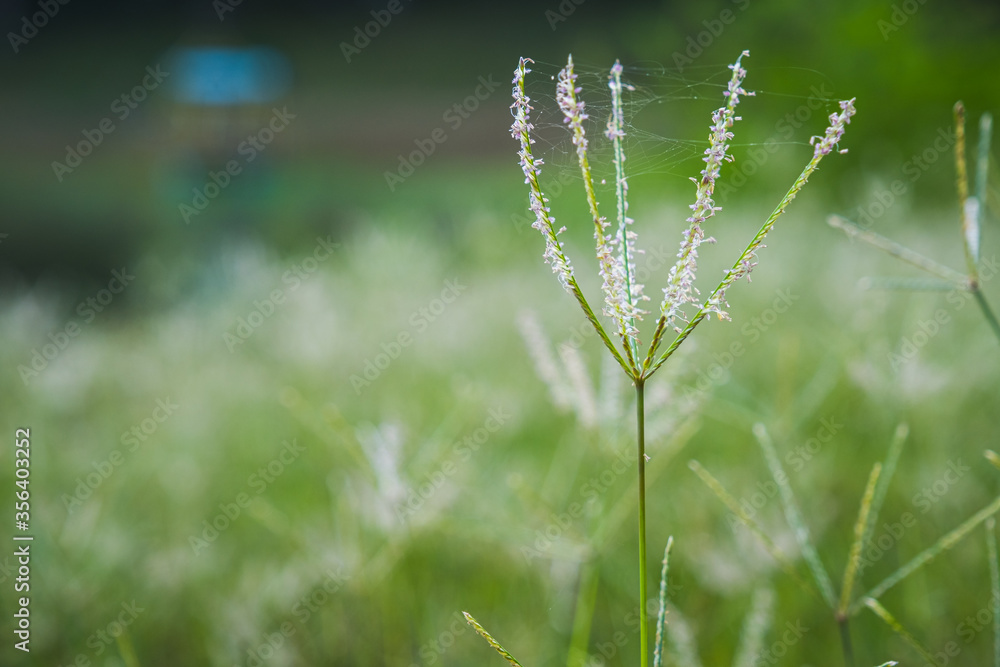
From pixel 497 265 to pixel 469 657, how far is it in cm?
294

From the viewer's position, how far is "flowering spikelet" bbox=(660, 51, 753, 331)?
44 cm


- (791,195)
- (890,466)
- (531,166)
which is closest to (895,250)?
(890,466)

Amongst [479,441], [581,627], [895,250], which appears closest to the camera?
[895,250]

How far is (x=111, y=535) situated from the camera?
1462 millimetres

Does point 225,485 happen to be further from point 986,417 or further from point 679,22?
point 679,22

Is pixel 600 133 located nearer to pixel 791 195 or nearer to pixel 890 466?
pixel 791 195

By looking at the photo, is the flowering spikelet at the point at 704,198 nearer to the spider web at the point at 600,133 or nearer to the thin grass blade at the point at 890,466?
the spider web at the point at 600,133

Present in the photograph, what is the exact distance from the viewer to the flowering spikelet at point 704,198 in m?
0.44

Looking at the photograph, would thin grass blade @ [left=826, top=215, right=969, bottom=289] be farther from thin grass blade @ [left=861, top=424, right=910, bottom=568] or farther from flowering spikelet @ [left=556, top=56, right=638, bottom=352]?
flowering spikelet @ [left=556, top=56, right=638, bottom=352]

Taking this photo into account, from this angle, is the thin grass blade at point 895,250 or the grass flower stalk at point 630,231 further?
the thin grass blade at point 895,250

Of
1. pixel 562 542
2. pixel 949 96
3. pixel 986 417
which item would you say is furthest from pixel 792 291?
pixel 949 96

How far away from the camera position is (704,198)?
1.49 ft

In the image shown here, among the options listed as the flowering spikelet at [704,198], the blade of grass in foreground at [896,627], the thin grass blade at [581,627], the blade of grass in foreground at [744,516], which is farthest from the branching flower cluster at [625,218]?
the thin grass blade at [581,627]

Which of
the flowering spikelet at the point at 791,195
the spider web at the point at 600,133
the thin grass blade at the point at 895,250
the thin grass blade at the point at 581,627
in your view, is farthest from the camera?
the thin grass blade at the point at 581,627
